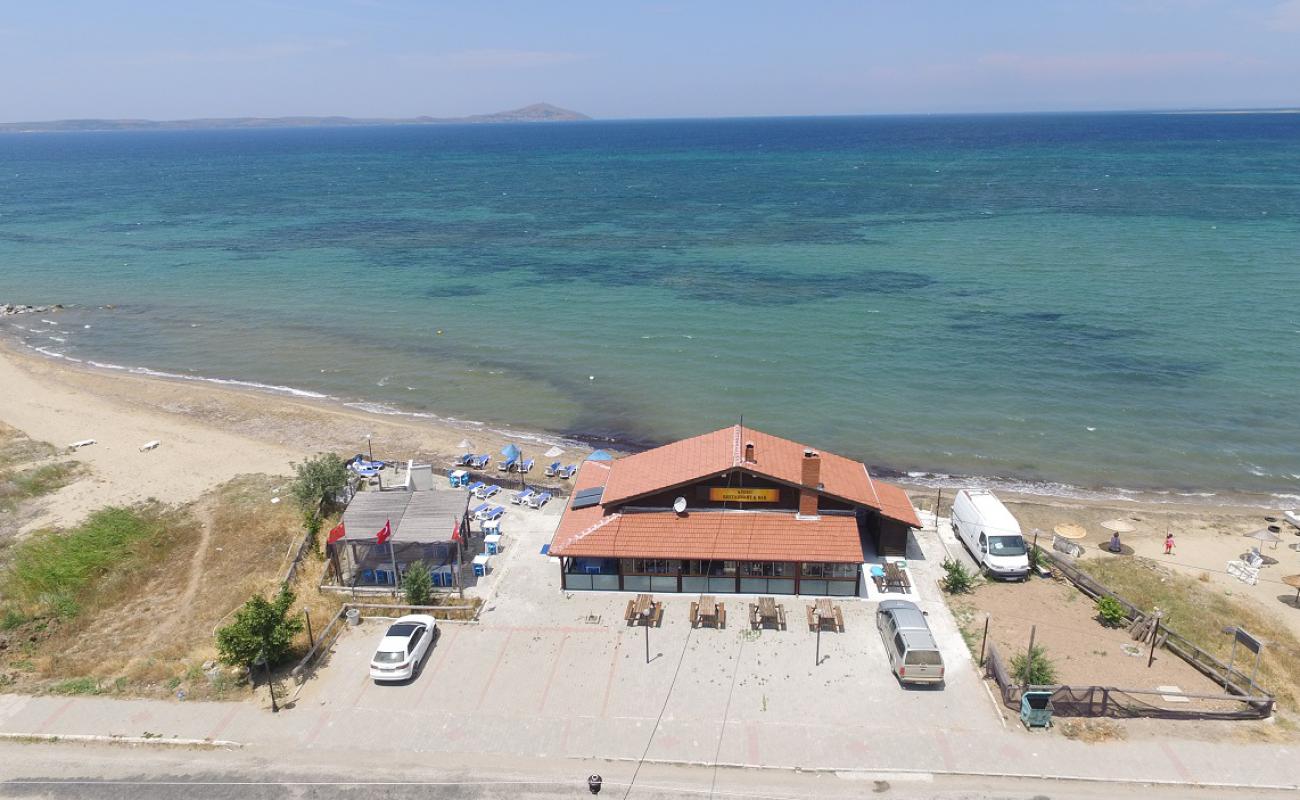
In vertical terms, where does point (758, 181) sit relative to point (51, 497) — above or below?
above

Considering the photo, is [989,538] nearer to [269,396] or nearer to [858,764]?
[858,764]

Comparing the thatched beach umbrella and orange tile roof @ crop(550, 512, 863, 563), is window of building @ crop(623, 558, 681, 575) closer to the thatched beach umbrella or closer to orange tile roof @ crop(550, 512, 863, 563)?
orange tile roof @ crop(550, 512, 863, 563)

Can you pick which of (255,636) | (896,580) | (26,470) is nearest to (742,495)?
(896,580)

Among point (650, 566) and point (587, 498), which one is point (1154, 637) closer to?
point (650, 566)

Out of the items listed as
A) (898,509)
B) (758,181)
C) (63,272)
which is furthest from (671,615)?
(758,181)

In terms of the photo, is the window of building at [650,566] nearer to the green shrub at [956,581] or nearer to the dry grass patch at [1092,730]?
the green shrub at [956,581]
